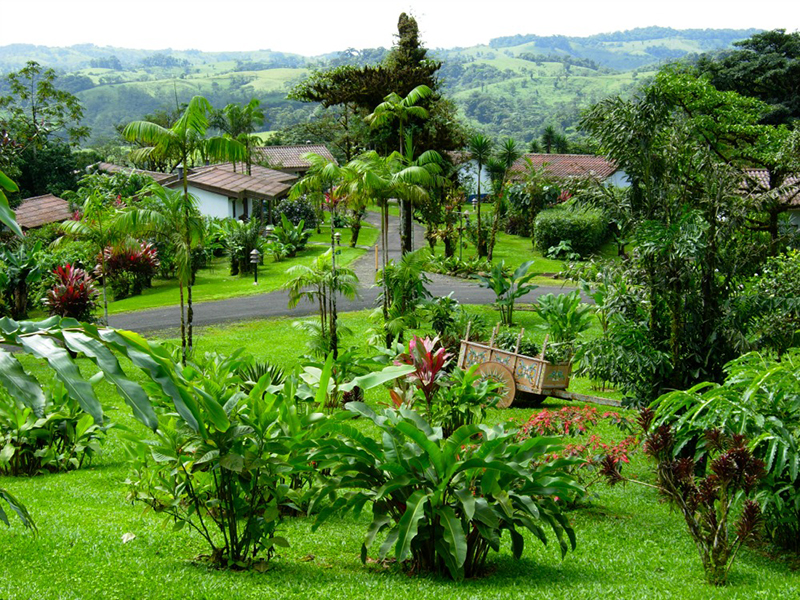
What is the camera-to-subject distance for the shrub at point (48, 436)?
8320mm

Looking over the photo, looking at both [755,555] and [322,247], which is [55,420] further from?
[322,247]

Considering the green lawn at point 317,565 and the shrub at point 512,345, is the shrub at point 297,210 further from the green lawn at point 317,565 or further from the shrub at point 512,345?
the green lawn at point 317,565

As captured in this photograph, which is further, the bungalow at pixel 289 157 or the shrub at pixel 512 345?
the bungalow at pixel 289 157

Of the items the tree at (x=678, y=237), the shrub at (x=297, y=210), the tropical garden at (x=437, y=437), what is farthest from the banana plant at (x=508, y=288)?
Result: the shrub at (x=297, y=210)

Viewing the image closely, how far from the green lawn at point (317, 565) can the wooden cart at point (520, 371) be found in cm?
428

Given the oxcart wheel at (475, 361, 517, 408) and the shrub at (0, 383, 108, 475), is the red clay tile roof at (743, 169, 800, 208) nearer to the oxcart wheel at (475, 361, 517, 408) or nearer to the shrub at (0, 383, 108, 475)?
the oxcart wheel at (475, 361, 517, 408)

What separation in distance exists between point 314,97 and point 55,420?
1874 cm

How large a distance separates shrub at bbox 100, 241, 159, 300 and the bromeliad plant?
860 inches

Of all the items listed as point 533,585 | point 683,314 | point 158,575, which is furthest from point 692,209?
point 158,575

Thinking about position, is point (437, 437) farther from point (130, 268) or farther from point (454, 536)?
point (130, 268)

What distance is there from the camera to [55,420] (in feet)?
28.1

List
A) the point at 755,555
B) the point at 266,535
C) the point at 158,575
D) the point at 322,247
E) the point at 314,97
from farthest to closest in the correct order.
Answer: the point at 322,247, the point at 314,97, the point at 755,555, the point at 266,535, the point at 158,575

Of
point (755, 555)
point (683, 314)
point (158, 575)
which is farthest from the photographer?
point (683, 314)

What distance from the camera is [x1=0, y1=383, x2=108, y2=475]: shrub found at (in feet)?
27.3
